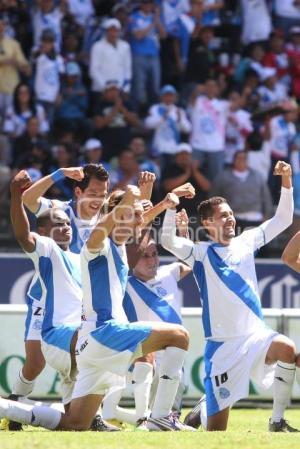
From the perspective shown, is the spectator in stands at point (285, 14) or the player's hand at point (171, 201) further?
the spectator in stands at point (285, 14)

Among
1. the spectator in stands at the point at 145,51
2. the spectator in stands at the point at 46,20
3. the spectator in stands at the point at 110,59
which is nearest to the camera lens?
the spectator in stands at the point at 110,59

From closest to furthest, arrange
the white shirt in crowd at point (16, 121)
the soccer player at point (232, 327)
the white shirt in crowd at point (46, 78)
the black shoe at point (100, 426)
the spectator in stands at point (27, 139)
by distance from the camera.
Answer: the soccer player at point (232, 327)
the black shoe at point (100, 426)
the spectator in stands at point (27, 139)
the white shirt in crowd at point (16, 121)
the white shirt in crowd at point (46, 78)

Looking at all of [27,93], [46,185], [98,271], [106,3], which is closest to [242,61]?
[106,3]

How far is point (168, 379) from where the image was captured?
9086 millimetres

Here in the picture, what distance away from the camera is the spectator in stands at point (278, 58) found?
20.1 metres

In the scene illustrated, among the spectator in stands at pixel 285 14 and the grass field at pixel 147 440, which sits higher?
the spectator in stands at pixel 285 14

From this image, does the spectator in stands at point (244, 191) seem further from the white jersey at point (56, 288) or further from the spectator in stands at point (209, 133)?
the white jersey at point (56, 288)

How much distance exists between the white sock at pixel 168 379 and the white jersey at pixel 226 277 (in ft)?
2.49

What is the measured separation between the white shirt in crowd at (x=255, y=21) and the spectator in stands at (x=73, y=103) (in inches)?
142

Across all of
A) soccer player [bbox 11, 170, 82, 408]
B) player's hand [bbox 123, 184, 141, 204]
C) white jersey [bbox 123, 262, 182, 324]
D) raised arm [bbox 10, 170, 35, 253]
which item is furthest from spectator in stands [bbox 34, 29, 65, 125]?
player's hand [bbox 123, 184, 141, 204]

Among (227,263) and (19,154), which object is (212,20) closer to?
(19,154)

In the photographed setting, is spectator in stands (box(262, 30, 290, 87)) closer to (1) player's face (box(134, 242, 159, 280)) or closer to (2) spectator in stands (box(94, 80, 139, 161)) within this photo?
(2) spectator in stands (box(94, 80, 139, 161))

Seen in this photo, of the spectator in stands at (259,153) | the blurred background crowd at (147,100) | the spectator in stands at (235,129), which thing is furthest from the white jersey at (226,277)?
the spectator in stands at (235,129)

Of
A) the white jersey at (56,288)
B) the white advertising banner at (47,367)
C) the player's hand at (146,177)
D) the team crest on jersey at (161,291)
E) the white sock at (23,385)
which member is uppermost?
the player's hand at (146,177)
